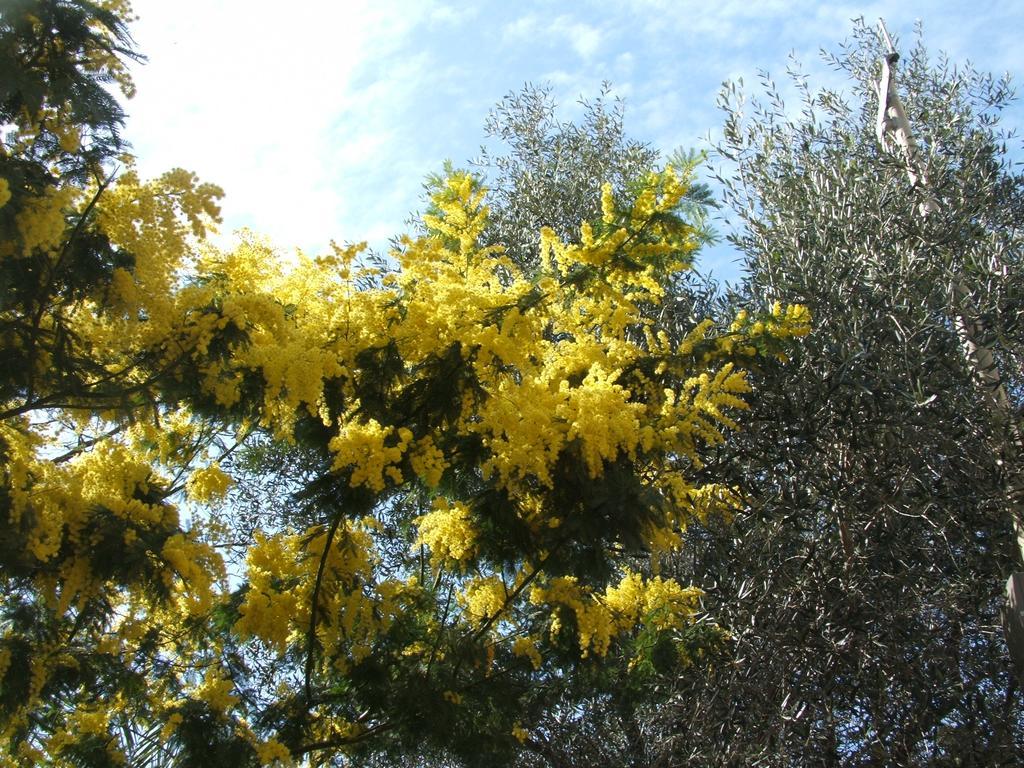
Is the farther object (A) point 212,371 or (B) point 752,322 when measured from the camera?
(B) point 752,322

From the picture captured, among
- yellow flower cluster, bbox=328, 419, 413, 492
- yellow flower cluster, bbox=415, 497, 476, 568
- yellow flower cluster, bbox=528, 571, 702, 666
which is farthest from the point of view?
yellow flower cluster, bbox=528, 571, 702, 666

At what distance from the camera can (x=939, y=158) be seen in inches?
310

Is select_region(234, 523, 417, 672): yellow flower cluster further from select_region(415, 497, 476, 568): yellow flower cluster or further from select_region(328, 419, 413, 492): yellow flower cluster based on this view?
select_region(328, 419, 413, 492): yellow flower cluster

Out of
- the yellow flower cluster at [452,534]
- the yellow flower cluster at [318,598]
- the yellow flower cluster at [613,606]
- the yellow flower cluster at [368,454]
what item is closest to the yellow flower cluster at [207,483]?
the yellow flower cluster at [318,598]

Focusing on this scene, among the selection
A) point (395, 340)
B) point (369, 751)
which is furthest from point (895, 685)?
point (395, 340)

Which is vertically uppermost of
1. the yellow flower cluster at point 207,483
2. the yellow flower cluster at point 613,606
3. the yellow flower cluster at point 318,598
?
the yellow flower cluster at point 613,606

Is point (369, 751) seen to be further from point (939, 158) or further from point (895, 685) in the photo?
point (939, 158)

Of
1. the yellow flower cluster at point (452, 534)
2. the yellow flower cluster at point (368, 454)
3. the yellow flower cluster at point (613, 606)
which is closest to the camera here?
the yellow flower cluster at point (368, 454)

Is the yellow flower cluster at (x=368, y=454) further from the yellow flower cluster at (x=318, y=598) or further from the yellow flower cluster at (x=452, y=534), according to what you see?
the yellow flower cluster at (x=318, y=598)

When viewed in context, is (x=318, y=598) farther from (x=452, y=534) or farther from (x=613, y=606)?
(x=613, y=606)

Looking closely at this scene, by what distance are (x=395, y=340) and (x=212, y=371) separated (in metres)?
1.14

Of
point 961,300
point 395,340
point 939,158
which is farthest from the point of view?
point 939,158

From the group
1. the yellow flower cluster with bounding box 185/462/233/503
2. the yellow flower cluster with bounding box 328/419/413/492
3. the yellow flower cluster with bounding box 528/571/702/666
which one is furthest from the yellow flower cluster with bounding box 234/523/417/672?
the yellow flower cluster with bounding box 528/571/702/666

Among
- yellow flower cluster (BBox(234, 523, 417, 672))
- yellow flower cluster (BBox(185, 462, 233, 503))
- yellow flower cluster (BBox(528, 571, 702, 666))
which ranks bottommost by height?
yellow flower cluster (BBox(234, 523, 417, 672))
